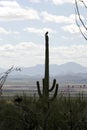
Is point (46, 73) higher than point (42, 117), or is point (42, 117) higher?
point (46, 73)

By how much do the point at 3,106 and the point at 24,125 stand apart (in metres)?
1.72

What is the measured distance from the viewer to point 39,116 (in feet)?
38.0

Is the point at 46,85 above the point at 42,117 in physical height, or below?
above

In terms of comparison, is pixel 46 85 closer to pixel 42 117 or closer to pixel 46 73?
pixel 46 73

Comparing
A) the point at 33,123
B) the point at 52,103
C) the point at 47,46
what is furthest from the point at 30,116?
the point at 47,46

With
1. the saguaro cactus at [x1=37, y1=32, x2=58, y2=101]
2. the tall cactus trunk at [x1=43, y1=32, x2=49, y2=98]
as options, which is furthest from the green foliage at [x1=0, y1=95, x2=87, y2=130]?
the tall cactus trunk at [x1=43, y1=32, x2=49, y2=98]

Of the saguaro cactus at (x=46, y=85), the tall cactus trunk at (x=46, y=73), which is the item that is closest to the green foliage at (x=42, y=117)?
the saguaro cactus at (x=46, y=85)

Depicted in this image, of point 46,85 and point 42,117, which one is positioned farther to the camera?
point 46,85

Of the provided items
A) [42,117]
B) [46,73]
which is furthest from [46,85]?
[42,117]

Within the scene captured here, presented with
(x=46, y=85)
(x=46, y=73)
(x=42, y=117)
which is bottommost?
(x=42, y=117)

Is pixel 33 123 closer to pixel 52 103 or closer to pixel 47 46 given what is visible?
pixel 52 103

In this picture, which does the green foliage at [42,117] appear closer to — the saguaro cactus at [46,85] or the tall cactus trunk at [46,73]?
the saguaro cactus at [46,85]

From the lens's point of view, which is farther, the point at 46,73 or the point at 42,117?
the point at 46,73

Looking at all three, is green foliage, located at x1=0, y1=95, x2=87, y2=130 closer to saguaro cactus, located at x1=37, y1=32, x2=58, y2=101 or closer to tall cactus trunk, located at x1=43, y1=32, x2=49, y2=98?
saguaro cactus, located at x1=37, y1=32, x2=58, y2=101
